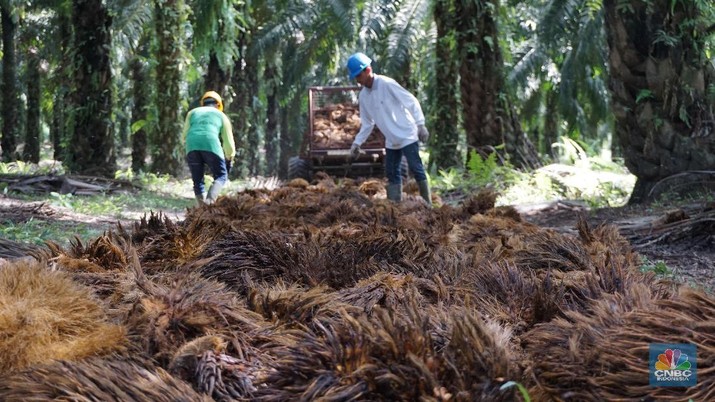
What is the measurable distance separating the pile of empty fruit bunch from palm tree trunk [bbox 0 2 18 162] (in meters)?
21.9

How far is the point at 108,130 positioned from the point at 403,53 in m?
11.4

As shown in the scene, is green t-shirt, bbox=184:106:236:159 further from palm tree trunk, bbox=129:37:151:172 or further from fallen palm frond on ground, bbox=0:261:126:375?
palm tree trunk, bbox=129:37:151:172

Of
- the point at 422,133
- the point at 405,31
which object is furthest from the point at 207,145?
the point at 405,31

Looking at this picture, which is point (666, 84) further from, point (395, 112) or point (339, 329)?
point (339, 329)

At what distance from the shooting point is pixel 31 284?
6.99 feet

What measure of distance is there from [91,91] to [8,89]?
10935mm

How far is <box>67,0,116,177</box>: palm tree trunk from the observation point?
43.4ft

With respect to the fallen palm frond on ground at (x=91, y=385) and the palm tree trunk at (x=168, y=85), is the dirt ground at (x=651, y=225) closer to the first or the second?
the fallen palm frond on ground at (x=91, y=385)

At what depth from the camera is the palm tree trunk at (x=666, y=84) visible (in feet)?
23.9

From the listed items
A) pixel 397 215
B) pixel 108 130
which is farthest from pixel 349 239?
pixel 108 130

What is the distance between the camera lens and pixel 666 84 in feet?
24.2

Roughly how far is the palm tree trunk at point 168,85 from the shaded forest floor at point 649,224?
9.10 metres

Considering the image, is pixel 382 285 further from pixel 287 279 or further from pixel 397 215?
pixel 397 215

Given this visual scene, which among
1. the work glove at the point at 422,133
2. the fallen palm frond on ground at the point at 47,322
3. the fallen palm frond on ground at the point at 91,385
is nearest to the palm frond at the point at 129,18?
the work glove at the point at 422,133
